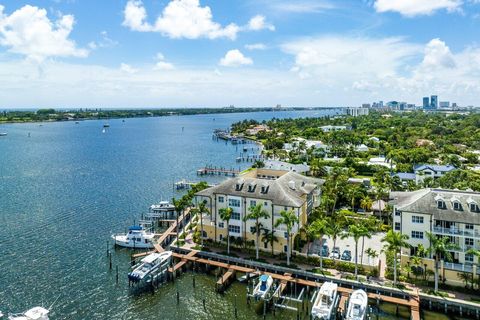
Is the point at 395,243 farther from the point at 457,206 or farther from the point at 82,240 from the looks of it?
the point at 82,240

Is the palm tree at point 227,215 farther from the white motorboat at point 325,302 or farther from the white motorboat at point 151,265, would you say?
the white motorboat at point 325,302

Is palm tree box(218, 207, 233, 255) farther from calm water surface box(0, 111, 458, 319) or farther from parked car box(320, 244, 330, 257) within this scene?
parked car box(320, 244, 330, 257)

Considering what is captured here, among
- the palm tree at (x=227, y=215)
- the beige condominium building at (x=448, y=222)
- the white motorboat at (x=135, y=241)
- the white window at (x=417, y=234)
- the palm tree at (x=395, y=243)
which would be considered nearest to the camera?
the palm tree at (x=395, y=243)

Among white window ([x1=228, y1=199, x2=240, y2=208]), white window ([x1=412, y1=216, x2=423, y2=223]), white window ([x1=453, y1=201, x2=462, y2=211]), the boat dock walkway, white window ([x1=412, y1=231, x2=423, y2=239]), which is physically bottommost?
the boat dock walkway

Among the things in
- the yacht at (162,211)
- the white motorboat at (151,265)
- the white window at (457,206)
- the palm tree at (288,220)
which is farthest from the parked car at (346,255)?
the yacht at (162,211)

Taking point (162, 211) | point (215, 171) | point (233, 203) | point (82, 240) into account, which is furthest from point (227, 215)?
point (215, 171)

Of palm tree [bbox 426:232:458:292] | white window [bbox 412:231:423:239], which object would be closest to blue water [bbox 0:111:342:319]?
palm tree [bbox 426:232:458:292]

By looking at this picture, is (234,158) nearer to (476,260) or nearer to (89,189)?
(89,189)
